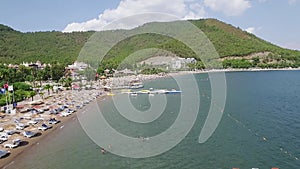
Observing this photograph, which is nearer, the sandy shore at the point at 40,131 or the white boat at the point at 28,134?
the sandy shore at the point at 40,131

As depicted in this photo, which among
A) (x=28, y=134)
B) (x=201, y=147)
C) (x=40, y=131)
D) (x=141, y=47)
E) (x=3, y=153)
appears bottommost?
(x=201, y=147)

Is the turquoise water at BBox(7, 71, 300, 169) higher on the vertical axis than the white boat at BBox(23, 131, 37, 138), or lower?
lower

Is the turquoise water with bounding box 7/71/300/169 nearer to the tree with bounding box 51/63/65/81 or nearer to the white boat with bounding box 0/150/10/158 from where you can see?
→ the white boat with bounding box 0/150/10/158

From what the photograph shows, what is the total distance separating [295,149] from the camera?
24406mm

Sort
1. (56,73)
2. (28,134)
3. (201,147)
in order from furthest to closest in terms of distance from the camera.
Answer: (56,73), (28,134), (201,147)

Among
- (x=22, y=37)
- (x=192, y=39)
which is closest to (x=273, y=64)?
(x=192, y=39)

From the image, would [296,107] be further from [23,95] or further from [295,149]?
[23,95]

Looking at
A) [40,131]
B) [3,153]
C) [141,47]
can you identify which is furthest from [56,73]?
[141,47]

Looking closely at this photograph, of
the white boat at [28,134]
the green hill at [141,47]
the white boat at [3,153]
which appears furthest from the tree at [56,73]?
the green hill at [141,47]

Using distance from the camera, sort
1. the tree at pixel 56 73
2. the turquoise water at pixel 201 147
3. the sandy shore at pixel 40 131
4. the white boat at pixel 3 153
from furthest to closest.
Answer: the tree at pixel 56 73 → the sandy shore at pixel 40 131 → the white boat at pixel 3 153 → the turquoise water at pixel 201 147

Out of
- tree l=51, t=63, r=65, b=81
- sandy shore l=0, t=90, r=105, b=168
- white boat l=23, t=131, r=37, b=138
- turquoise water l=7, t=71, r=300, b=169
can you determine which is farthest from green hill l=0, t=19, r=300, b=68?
white boat l=23, t=131, r=37, b=138

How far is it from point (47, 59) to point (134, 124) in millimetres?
92663

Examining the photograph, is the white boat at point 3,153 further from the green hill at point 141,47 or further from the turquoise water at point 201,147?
the green hill at point 141,47

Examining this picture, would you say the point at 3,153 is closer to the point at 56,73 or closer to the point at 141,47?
the point at 56,73
